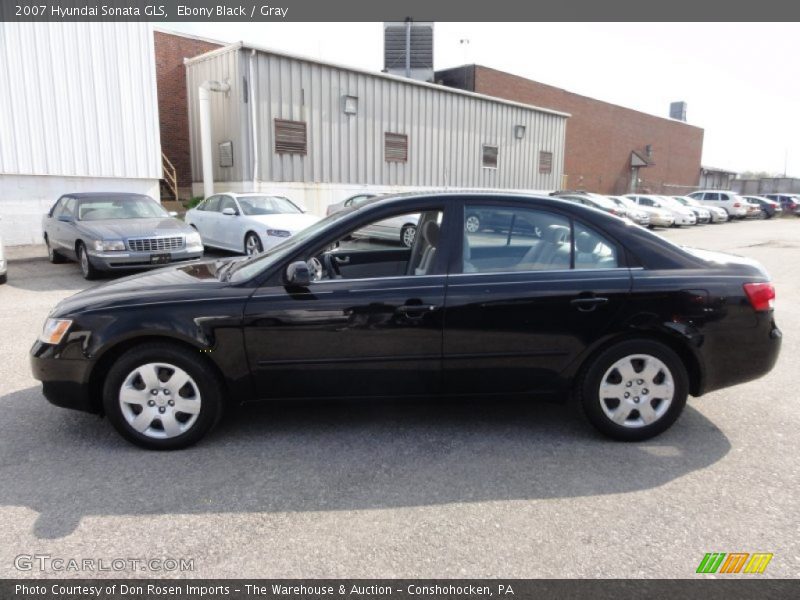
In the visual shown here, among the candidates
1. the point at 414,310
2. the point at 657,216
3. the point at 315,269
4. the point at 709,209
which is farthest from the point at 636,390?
the point at 709,209

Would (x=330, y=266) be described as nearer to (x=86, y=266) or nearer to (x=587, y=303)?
(x=587, y=303)

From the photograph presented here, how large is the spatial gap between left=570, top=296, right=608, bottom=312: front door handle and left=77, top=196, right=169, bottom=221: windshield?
9.12 m

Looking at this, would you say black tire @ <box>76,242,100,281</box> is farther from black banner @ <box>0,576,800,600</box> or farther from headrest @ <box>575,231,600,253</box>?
headrest @ <box>575,231,600,253</box>

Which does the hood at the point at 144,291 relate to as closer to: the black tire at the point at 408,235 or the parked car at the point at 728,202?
the black tire at the point at 408,235

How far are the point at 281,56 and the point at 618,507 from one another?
1676cm

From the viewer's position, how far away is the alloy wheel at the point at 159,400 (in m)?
3.47

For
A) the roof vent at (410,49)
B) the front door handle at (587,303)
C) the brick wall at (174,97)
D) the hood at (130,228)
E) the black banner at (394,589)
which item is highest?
the roof vent at (410,49)

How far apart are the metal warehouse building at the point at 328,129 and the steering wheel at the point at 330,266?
13.4 metres

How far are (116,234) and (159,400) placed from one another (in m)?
6.83

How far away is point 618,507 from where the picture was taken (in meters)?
2.96

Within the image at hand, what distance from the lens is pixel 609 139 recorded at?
1419 inches

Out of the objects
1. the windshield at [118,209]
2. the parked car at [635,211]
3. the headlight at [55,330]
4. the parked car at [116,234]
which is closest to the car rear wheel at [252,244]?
the parked car at [116,234]

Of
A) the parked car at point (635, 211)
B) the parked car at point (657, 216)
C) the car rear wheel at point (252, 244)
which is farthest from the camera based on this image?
the parked car at point (657, 216)

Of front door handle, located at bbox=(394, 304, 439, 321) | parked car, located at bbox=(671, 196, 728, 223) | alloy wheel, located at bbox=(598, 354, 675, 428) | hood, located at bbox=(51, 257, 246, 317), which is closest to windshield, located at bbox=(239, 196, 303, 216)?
hood, located at bbox=(51, 257, 246, 317)
